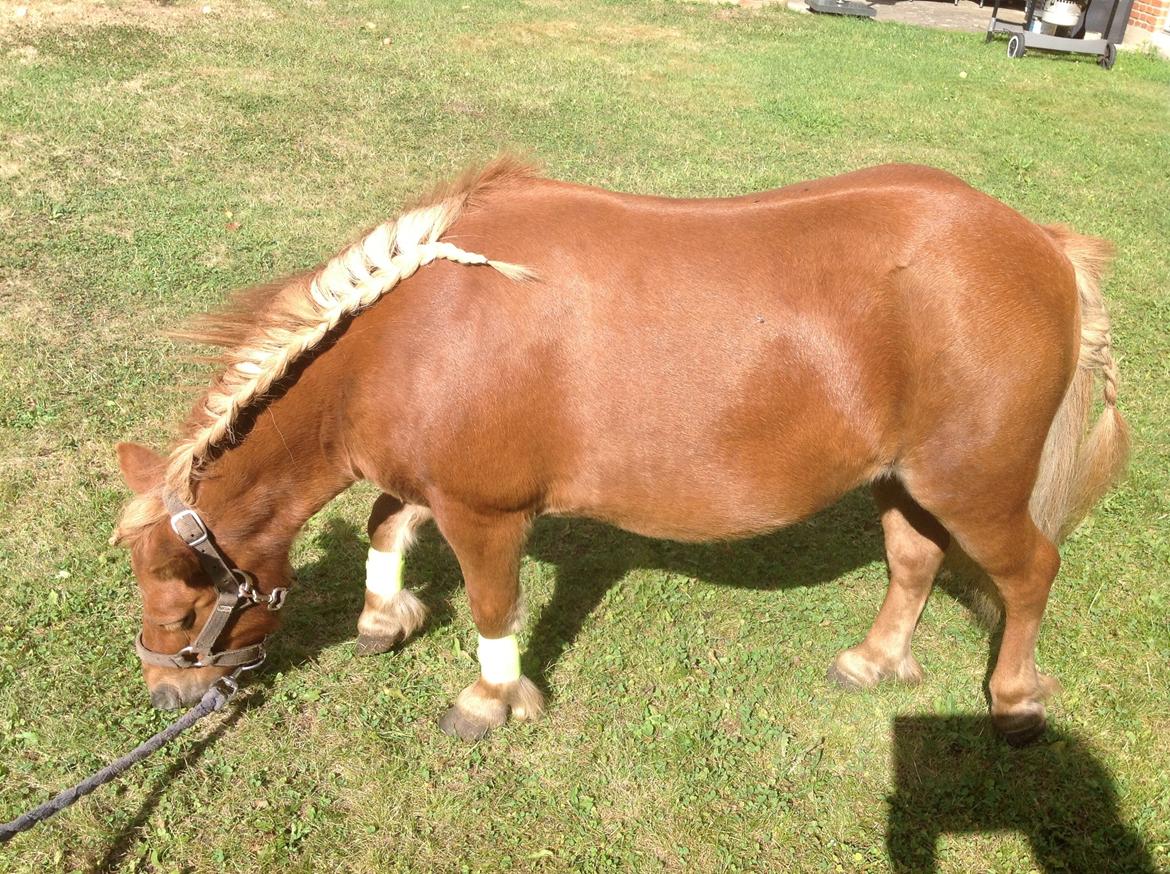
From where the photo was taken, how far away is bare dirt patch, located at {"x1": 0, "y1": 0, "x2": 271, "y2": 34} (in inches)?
428

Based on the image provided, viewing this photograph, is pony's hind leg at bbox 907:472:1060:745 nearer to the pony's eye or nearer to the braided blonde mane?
the braided blonde mane

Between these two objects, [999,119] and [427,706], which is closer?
[427,706]

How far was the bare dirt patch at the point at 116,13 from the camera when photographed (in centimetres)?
1087

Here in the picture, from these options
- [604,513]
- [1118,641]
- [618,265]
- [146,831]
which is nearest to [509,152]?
[618,265]

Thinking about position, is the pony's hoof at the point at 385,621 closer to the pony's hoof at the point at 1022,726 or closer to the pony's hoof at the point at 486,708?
the pony's hoof at the point at 486,708

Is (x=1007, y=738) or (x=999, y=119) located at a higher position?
A: (x=999, y=119)

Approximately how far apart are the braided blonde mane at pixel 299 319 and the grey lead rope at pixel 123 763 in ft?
2.62

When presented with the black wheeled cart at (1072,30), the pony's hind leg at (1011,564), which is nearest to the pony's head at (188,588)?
the pony's hind leg at (1011,564)

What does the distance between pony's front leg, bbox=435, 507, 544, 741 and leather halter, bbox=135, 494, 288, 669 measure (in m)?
0.63

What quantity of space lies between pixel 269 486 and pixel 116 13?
11238mm

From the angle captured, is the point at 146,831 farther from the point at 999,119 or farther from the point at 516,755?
the point at 999,119

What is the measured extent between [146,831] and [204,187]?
5.64 m

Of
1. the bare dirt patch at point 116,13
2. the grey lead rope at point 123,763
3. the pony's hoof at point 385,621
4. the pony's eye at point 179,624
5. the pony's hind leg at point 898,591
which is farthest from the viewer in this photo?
the bare dirt patch at point 116,13

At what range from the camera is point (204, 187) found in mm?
7332
